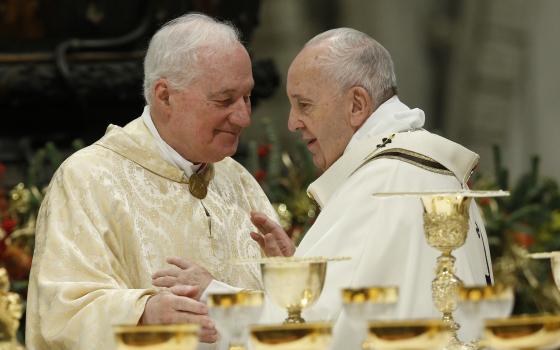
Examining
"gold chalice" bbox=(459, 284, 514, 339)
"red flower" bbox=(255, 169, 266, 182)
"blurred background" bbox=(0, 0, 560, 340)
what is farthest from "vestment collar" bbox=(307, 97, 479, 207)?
"red flower" bbox=(255, 169, 266, 182)

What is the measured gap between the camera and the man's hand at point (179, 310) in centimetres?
474

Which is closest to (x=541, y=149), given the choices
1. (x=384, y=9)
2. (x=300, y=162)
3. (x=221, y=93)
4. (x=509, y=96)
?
(x=509, y=96)

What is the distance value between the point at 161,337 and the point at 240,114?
229 centimetres

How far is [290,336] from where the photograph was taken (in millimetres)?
3387

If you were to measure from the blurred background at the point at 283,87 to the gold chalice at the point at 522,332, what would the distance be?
251 cm

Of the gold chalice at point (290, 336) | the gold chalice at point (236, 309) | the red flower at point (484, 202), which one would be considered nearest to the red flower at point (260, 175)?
the red flower at point (484, 202)

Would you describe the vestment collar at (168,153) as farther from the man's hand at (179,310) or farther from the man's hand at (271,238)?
the man's hand at (179,310)

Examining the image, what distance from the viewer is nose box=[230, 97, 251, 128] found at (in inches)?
217

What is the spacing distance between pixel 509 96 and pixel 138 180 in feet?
20.1

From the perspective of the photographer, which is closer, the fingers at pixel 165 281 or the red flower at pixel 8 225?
the fingers at pixel 165 281

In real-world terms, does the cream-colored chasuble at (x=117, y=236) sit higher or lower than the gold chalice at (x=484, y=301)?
lower

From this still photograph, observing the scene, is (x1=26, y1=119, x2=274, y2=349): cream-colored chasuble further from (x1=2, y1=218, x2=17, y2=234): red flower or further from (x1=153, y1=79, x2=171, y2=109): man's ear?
(x1=2, y1=218, x2=17, y2=234): red flower

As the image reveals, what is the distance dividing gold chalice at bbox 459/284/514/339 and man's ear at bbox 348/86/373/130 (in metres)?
1.50

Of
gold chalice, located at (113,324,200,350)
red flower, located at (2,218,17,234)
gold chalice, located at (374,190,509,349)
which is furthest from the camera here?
red flower, located at (2,218,17,234)
